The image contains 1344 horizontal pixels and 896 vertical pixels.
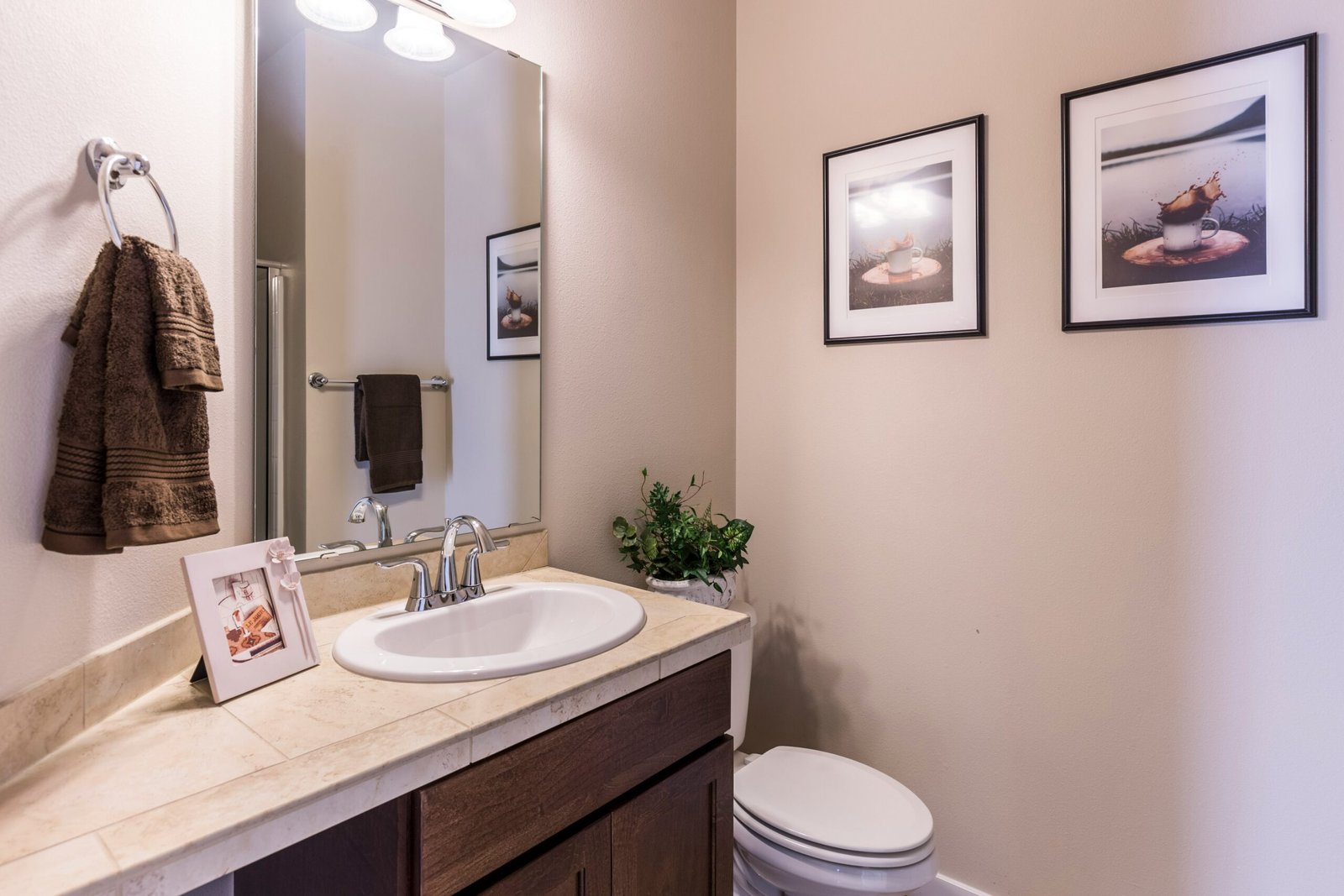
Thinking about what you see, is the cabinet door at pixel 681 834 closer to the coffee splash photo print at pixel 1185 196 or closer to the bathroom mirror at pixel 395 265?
the bathroom mirror at pixel 395 265

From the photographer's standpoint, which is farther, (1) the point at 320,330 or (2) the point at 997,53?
(2) the point at 997,53

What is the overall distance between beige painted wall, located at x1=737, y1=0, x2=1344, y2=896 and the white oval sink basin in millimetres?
845

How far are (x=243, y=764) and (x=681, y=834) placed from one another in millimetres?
649

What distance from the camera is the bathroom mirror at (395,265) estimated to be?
3.74 feet

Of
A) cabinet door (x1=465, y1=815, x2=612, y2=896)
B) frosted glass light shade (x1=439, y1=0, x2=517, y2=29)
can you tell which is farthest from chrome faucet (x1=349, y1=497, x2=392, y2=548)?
frosted glass light shade (x1=439, y1=0, x2=517, y2=29)

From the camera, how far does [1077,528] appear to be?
153 centimetres

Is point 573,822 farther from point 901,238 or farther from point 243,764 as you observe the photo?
point 901,238

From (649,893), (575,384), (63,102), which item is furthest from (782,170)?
(649,893)

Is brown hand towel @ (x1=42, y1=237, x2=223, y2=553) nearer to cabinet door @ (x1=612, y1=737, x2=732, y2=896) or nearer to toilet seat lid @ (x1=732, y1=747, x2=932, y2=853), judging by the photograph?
cabinet door @ (x1=612, y1=737, x2=732, y2=896)

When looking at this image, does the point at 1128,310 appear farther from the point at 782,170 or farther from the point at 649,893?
the point at 649,893

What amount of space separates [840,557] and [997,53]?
1243 millimetres

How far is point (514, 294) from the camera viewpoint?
1497mm

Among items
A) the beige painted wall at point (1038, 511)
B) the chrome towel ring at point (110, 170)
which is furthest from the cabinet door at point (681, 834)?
the chrome towel ring at point (110, 170)

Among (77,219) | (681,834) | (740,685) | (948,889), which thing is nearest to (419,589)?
(681,834)
